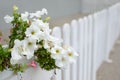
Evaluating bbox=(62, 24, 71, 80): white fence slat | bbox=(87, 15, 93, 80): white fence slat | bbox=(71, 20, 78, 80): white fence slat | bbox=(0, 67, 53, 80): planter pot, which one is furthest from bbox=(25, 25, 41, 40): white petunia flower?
bbox=(87, 15, 93, 80): white fence slat

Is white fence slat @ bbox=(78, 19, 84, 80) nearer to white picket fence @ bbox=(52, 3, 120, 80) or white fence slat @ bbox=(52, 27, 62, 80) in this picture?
white picket fence @ bbox=(52, 3, 120, 80)

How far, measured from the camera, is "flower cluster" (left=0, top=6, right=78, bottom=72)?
945 millimetres

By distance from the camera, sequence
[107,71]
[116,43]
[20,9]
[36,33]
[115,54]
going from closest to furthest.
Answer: [36,33] < [20,9] < [107,71] < [115,54] < [116,43]

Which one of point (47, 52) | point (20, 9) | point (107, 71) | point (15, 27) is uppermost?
point (20, 9)

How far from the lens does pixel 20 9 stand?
4.86 feet

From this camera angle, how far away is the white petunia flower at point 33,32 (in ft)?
3.12

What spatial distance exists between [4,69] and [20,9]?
590 mm

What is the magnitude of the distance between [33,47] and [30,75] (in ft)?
0.80

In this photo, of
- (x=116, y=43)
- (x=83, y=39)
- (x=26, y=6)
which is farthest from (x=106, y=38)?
(x=26, y=6)

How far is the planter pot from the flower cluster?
7cm

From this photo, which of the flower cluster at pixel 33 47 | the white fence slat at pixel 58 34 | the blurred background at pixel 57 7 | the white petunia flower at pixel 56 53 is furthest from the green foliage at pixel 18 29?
the white fence slat at pixel 58 34

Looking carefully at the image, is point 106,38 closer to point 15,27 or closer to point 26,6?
point 26,6

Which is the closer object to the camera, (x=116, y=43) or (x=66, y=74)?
(x=66, y=74)

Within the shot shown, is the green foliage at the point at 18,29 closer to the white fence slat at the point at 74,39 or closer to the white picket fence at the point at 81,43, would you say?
the white picket fence at the point at 81,43
